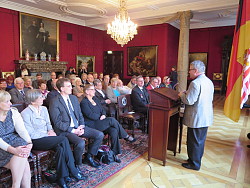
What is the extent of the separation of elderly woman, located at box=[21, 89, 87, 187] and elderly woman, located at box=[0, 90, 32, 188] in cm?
21

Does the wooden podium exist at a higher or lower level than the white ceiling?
lower

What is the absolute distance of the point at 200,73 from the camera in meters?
2.96

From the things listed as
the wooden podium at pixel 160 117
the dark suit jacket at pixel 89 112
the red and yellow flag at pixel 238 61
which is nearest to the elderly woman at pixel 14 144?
the dark suit jacket at pixel 89 112

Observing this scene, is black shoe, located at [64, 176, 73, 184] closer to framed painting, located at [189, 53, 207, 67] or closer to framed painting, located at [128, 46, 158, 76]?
framed painting, located at [128, 46, 158, 76]

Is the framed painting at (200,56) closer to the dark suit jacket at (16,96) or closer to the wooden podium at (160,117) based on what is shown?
the wooden podium at (160,117)

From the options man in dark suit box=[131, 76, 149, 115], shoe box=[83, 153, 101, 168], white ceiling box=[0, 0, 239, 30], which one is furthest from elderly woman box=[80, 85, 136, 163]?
white ceiling box=[0, 0, 239, 30]

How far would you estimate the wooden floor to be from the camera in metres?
2.72

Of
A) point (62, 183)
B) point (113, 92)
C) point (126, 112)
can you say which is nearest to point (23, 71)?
point (113, 92)

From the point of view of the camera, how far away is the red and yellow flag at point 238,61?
295 centimetres

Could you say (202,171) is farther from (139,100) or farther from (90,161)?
(139,100)

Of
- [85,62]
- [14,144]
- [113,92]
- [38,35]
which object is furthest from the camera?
[85,62]

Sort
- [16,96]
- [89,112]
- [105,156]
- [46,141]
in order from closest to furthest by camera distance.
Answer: [46,141], [105,156], [89,112], [16,96]

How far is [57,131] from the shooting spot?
2992 mm

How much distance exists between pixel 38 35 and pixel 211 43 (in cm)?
990
